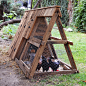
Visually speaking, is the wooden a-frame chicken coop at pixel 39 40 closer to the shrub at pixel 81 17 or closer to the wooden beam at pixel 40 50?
the wooden beam at pixel 40 50

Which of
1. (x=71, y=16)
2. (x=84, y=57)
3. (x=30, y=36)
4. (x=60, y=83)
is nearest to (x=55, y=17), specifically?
(x=30, y=36)

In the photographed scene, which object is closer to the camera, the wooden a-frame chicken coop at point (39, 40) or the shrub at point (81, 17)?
the wooden a-frame chicken coop at point (39, 40)

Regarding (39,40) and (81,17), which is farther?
(81,17)

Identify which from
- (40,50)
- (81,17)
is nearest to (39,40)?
(40,50)

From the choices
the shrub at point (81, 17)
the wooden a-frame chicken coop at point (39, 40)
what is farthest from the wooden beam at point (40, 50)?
the shrub at point (81, 17)

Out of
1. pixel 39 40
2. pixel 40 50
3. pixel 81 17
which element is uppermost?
pixel 39 40

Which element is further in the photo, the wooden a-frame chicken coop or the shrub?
the shrub

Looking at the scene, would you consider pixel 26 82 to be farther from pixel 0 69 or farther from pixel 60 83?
pixel 0 69

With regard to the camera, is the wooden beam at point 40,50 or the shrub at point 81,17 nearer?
the wooden beam at point 40,50

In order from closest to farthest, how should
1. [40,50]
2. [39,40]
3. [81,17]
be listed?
1. [40,50]
2. [39,40]
3. [81,17]

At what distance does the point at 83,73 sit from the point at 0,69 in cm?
194

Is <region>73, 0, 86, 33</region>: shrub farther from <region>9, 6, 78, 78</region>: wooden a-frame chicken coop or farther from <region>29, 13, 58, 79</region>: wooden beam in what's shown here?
<region>29, 13, 58, 79</region>: wooden beam

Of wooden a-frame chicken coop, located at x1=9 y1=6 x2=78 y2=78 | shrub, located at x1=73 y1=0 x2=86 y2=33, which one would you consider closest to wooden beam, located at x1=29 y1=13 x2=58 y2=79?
wooden a-frame chicken coop, located at x1=9 y1=6 x2=78 y2=78

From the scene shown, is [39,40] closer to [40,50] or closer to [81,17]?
[40,50]
